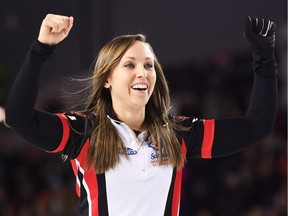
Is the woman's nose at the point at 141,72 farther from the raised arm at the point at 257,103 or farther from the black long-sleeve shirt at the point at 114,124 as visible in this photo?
the raised arm at the point at 257,103

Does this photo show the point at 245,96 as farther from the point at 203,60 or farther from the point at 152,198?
the point at 152,198

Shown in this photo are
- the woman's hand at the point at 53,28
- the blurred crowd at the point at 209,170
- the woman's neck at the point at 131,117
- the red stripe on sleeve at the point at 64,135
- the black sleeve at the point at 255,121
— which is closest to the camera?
the woman's hand at the point at 53,28

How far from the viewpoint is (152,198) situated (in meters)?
2.67

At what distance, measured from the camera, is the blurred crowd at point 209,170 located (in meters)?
6.49

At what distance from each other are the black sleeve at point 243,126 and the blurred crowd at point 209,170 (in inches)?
132

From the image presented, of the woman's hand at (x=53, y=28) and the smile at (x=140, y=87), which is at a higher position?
the woman's hand at (x=53, y=28)

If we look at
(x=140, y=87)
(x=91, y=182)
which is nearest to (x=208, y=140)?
(x=140, y=87)

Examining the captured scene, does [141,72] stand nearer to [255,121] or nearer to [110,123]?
[110,123]

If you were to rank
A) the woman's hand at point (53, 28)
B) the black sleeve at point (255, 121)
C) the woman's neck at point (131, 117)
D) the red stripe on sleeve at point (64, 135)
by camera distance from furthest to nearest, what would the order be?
the woman's neck at point (131, 117)
the black sleeve at point (255, 121)
the red stripe on sleeve at point (64, 135)
the woman's hand at point (53, 28)

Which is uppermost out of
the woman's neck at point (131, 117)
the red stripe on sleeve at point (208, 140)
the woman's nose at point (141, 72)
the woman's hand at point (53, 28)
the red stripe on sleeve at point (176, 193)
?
the woman's hand at point (53, 28)

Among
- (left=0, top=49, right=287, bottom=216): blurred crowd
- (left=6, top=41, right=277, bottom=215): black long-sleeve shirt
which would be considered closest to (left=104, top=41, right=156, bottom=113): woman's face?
(left=6, top=41, right=277, bottom=215): black long-sleeve shirt

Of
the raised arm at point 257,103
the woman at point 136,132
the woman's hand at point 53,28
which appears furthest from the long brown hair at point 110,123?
the woman's hand at point 53,28

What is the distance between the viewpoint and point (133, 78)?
107 inches

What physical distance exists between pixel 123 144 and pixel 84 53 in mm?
4521
